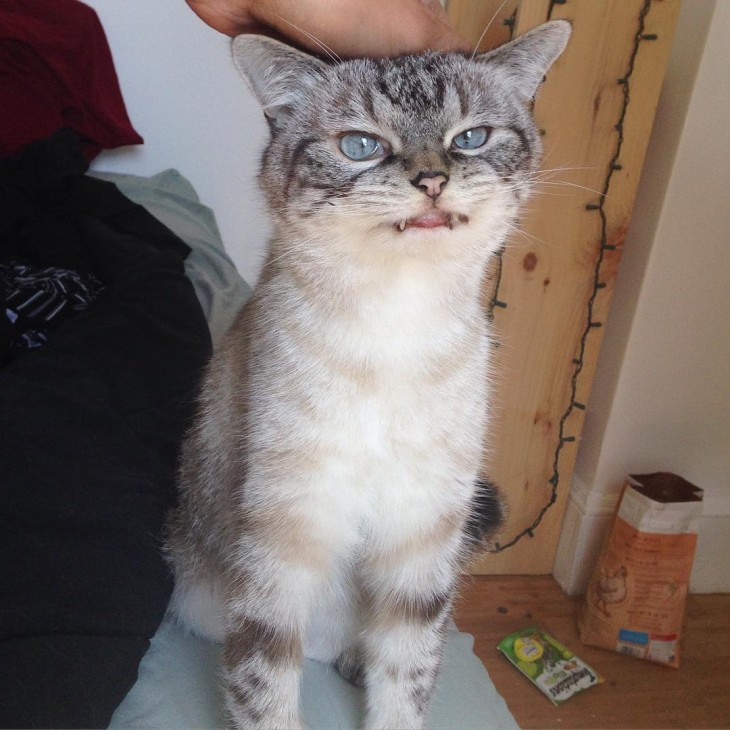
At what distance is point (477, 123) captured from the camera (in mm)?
907

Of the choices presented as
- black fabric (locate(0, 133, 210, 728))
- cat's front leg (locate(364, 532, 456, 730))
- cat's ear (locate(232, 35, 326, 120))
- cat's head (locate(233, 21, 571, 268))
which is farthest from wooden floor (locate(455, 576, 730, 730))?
cat's ear (locate(232, 35, 326, 120))

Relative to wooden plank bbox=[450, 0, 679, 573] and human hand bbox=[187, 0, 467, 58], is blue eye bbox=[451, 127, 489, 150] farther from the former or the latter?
wooden plank bbox=[450, 0, 679, 573]

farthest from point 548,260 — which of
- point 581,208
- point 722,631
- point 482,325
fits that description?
point 722,631

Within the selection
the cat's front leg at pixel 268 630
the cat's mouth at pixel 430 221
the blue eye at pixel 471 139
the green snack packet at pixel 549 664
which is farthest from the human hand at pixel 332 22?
the green snack packet at pixel 549 664

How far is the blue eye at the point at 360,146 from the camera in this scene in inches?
34.2

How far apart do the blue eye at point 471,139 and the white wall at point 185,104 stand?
3.96ft

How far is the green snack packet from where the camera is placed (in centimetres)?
179

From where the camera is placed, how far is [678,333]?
2.00m

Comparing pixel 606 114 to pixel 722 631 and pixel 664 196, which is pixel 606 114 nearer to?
pixel 664 196

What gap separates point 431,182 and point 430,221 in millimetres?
46

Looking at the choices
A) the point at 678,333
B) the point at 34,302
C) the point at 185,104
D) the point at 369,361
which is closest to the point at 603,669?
the point at 678,333

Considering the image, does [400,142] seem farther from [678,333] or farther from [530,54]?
[678,333]

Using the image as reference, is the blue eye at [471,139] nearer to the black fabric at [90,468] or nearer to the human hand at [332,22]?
the human hand at [332,22]

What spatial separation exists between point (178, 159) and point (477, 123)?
1.66 metres
